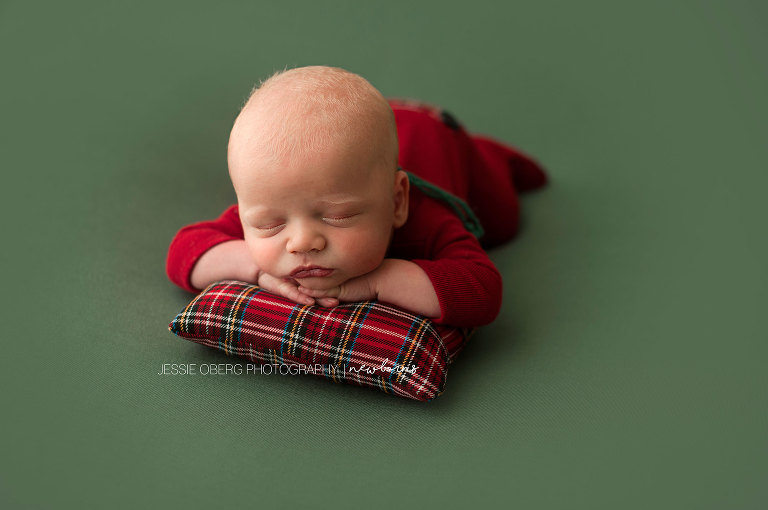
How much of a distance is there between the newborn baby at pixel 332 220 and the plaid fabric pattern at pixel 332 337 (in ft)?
0.11

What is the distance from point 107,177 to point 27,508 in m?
0.91

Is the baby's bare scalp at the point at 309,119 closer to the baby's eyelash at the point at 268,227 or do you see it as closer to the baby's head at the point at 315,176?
the baby's head at the point at 315,176

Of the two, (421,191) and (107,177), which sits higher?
(421,191)

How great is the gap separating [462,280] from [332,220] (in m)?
0.24

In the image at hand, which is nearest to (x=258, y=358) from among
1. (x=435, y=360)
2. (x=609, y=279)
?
(x=435, y=360)

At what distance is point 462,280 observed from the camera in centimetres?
134

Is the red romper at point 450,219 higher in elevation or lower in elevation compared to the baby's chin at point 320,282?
higher

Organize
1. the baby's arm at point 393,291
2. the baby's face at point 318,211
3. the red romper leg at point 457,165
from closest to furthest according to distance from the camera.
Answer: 1. the baby's face at point 318,211
2. the baby's arm at point 393,291
3. the red romper leg at point 457,165

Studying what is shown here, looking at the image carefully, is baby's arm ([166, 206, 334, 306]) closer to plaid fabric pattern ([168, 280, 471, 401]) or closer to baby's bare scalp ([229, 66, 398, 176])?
plaid fabric pattern ([168, 280, 471, 401])

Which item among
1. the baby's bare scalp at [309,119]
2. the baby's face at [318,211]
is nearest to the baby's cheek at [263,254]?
the baby's face at [318,211]

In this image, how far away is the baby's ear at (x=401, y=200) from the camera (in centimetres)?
137

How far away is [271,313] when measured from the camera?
129 cm

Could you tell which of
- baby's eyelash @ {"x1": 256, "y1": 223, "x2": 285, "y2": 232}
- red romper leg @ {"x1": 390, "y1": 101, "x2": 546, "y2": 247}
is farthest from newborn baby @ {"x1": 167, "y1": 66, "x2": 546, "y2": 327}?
red romper leg @ {"x1": 390, "y1": 101, "x2": 546, "y2": 247}

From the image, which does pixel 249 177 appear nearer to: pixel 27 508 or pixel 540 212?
pixel 27 508
